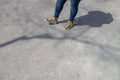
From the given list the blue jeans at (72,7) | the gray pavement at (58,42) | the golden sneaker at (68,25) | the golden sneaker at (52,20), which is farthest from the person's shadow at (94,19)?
the golden sneaker at (52,20)

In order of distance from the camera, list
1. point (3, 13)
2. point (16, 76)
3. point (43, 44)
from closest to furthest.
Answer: point (16, 76)
point (43, 44)
point (3, 13)

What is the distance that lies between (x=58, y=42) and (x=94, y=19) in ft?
3.51

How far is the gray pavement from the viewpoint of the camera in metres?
4.09

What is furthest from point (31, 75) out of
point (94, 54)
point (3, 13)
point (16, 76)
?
point (3, 13)

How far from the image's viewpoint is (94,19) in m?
5.35

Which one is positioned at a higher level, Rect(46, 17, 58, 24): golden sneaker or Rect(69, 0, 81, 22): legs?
Rect(69, 0, 81, 22): legs

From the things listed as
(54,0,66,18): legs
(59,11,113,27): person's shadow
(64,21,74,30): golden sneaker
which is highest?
(54,0,66,18): legs

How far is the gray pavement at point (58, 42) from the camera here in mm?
4090

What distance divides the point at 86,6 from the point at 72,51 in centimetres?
157

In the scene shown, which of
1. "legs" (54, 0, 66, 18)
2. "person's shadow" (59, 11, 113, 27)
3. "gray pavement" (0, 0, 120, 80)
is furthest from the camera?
"person's shadow" (59, 11, 113, 27)

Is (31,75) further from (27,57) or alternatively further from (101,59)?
(101,59)

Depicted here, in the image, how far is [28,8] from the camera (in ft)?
18.3

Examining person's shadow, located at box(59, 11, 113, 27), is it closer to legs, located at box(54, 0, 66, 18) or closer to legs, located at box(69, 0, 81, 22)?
legs, located at box(69, 0, 81, 22)

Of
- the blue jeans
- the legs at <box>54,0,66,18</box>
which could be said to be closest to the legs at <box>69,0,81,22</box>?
the blue jeans
